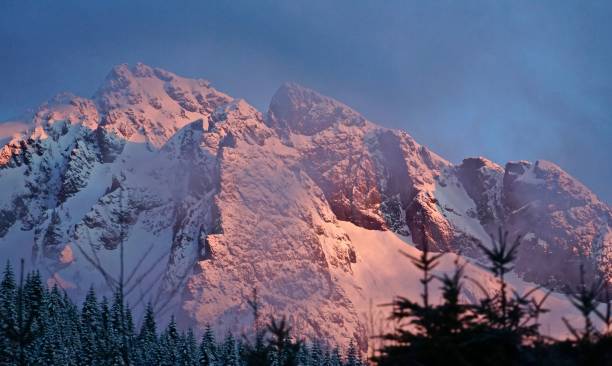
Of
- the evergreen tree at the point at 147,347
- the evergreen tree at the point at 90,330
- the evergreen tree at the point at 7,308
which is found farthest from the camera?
the evergreen tree at the point at 147,347

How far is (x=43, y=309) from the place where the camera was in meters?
86.1

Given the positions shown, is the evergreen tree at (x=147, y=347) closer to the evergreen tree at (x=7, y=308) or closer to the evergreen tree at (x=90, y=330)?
the evergreen tree at (x=90, y=330)

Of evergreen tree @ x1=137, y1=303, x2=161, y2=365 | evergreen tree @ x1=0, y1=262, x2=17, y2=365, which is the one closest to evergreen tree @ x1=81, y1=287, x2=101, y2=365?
evergreen tree @ x1=137, y1=303, x2=161, y2=365

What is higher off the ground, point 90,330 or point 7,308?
point 90,330

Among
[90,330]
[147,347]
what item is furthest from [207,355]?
[90,330]

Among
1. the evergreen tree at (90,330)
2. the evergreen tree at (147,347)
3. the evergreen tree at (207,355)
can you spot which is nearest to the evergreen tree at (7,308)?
the evergreen tree at (90,330)

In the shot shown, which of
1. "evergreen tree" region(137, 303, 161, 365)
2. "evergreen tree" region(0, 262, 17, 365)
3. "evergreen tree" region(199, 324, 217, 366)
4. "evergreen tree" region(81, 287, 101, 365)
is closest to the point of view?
"evergreen tree" region(0, 262, 17, 365)

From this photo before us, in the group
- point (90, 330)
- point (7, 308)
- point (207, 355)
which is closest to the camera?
point (7, 308)

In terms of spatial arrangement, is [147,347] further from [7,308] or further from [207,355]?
[7,308]

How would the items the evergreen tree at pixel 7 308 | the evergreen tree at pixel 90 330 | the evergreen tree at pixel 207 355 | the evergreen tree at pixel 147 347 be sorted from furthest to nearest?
the evergreen tree at pixel 147 347 → the evergreen tree at pixel 207 355 → the evergreen tree at pixel 90 330 → the evergreen tree at pixel 7 308

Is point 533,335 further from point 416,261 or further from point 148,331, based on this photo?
point 148,331

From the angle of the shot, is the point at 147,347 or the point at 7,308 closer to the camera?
the point at 7,308

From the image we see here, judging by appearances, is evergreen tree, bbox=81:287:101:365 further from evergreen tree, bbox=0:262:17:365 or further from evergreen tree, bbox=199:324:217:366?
evergreen tree, bbox=199:324:217:366

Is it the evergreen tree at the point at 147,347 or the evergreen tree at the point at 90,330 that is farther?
the evergreen tree at the point at 147,347
